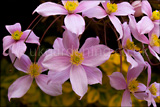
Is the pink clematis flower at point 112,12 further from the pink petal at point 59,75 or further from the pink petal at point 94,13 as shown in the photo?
the pink petal at point 59,75

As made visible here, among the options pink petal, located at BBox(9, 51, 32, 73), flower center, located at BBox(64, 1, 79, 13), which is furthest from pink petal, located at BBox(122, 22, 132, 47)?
pink petal, located at BBox(9, 51, 32, 73)

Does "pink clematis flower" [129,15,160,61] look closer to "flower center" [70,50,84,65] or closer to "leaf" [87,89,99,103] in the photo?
"flower center" [70,50,84,65]

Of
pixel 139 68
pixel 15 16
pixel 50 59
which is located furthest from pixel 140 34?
pixel 15 16

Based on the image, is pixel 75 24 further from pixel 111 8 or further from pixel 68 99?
pixel 68 99

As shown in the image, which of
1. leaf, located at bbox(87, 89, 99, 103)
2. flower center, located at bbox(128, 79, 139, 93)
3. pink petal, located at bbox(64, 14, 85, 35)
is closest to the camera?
pink petal, located at bbox(64, 14, 85, 35)

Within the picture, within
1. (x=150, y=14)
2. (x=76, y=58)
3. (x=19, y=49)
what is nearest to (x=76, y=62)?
(x=76, y=58)

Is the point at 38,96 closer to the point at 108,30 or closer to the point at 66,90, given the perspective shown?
the point at 66,90
